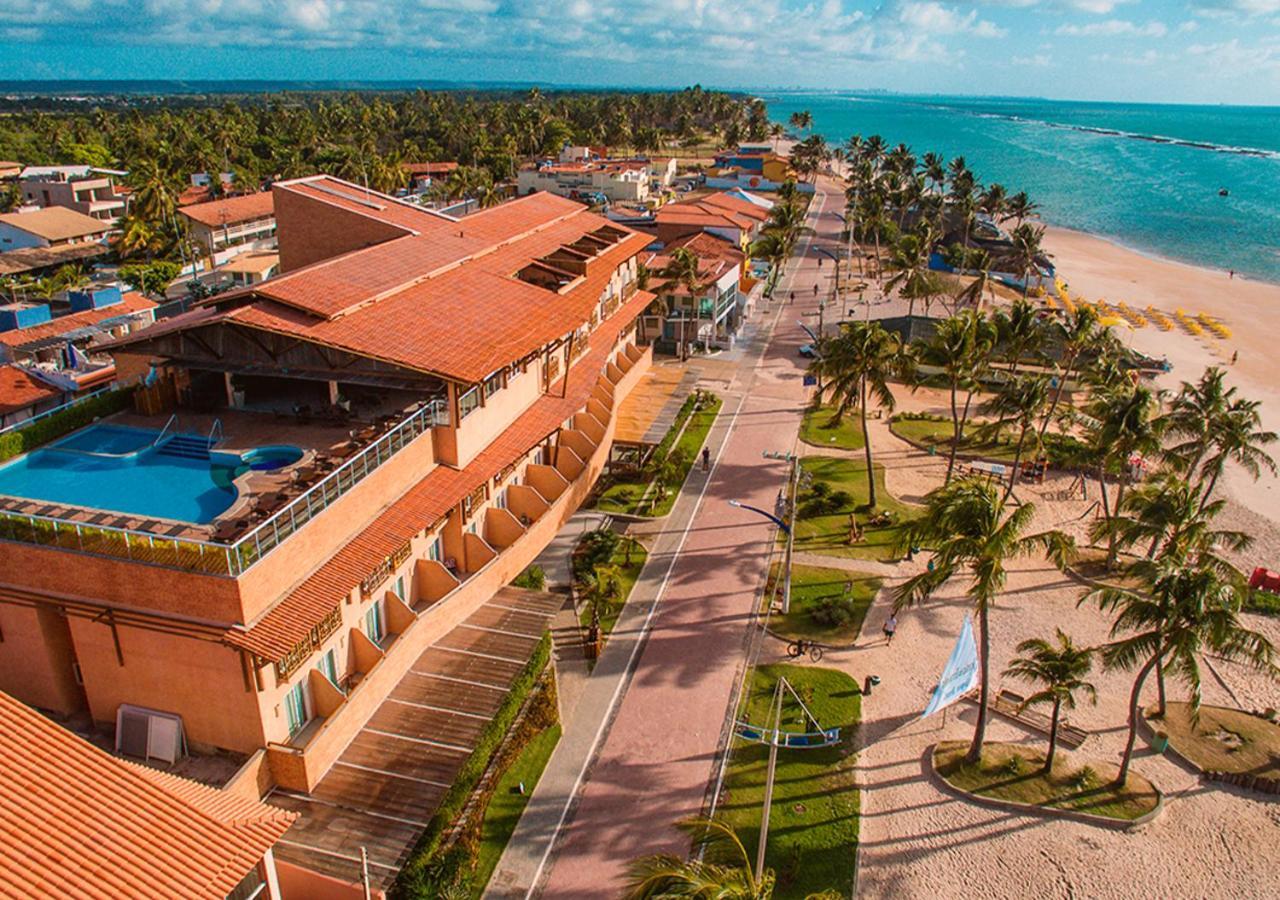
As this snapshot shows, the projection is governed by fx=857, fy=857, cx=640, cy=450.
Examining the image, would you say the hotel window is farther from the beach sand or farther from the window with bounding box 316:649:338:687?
the beach sand

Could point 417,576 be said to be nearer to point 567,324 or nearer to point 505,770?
point 505,770

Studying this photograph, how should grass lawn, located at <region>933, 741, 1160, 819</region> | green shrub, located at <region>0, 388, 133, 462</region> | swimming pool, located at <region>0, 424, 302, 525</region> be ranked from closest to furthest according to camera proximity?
1. swimming pool, located at <region>0, 424, 302, 525</region>
2. grass lawn, located at <region>933, 741, 1160, 819</region>
3. green shrub, located at <region>0, 388, 133, 462</region>

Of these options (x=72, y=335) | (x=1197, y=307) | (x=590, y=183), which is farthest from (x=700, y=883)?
(x=590, y=183)

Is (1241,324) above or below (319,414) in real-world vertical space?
below

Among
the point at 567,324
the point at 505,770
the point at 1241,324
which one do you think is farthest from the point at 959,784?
the point at 1241,324

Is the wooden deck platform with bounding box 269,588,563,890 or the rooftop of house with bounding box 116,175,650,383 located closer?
the wooden deck platform with bounding box 269,588,563,890

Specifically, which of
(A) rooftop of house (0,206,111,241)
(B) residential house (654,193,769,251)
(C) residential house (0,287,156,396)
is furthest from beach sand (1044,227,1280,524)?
(A) rooftop of house (0,206,111,241)

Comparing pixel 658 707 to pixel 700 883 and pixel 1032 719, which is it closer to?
pixel 1032 719
